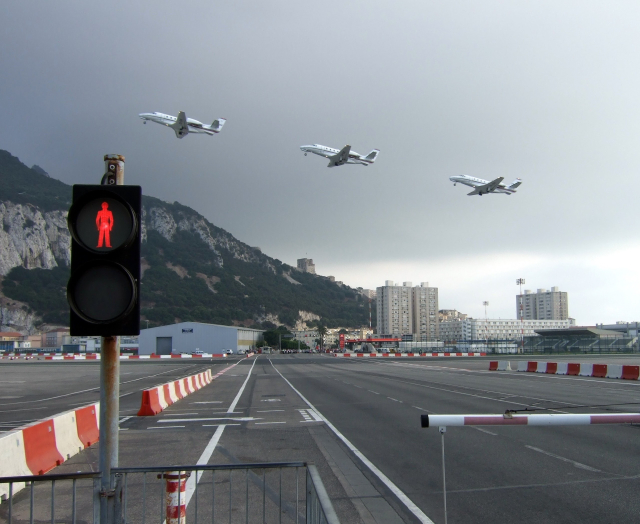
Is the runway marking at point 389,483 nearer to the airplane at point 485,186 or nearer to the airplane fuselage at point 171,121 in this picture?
the airplane fuselage at point 171,121

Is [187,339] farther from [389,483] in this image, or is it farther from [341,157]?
[389,483]

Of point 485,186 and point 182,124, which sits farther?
point 485,186

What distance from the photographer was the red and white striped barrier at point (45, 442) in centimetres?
802

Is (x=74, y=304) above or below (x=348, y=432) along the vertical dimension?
above

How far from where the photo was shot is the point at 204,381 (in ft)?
100

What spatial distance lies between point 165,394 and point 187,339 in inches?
3733

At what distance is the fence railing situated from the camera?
14.3 ft

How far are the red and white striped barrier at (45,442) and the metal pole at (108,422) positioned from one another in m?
4.69

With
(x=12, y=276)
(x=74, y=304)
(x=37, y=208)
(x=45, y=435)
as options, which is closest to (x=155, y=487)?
(x=45, y=435)

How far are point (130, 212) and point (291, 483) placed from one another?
5878 mm

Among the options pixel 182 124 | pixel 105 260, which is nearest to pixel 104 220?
pixel 105 260

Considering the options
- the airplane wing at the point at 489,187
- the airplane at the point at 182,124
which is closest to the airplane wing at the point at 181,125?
the airplane at the point at 182,124

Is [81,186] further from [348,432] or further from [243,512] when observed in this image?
[348,432]

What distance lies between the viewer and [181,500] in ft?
15.6
